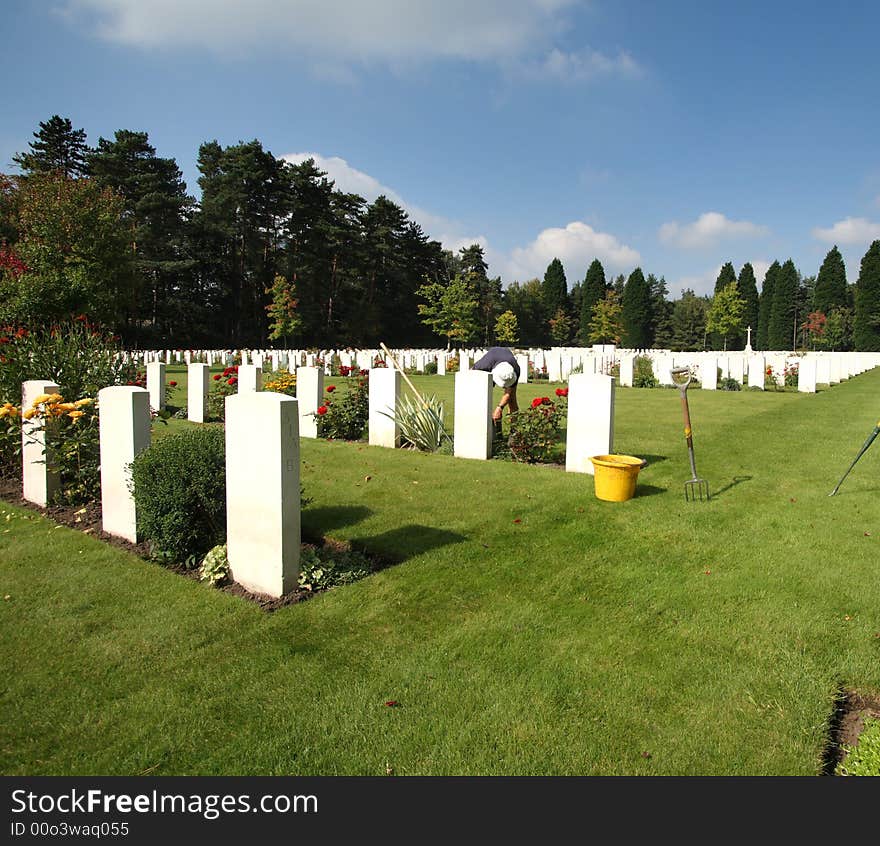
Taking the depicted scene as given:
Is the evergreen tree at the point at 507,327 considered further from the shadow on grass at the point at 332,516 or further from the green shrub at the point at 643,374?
the shadow on grass at the point at 332,516

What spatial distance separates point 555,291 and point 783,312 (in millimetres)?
22815

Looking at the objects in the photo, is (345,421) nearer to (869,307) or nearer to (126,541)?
(126,541)

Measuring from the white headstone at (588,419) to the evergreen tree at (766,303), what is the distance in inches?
2390

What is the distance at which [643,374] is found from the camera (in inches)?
890

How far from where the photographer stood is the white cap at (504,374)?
9281 millimetres

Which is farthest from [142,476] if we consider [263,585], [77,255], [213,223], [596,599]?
[213,223]

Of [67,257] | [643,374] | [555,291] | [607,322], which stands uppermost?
[555,291]

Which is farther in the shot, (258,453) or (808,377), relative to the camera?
(808,377)

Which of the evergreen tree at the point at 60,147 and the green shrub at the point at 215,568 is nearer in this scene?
the green shrub at the point at 215,568

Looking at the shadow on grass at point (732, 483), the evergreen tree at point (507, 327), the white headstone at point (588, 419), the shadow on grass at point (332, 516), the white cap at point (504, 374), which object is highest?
the evergreen tree at point (507, 327)

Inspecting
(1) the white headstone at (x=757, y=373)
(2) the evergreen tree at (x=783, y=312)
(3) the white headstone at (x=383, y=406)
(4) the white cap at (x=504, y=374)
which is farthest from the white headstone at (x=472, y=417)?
(2) the evergreen tree at (x=783, y=312)

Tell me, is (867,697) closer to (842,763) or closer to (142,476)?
(842,763)

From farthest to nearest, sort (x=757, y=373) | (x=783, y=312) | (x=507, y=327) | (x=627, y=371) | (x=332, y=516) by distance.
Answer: (x=507, y=327)
(x=783, y=312)
(x=627, y=371)
(x=757, y=373)
(x=332, y=516)

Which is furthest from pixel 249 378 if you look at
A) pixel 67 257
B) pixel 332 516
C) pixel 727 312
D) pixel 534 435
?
pixel 727 312
